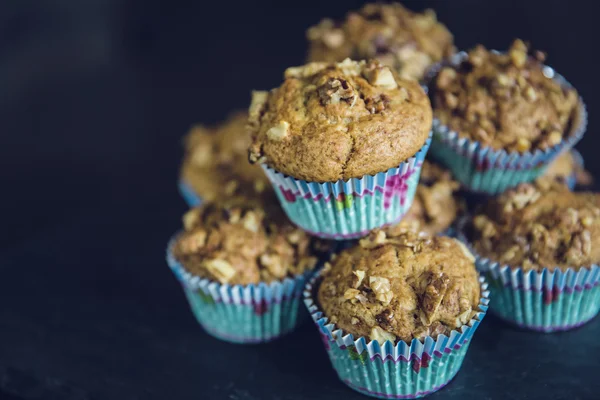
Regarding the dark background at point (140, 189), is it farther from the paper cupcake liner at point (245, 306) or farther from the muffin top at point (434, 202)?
the muffin top at point (434, 202)

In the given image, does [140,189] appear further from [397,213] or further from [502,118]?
[502,118]

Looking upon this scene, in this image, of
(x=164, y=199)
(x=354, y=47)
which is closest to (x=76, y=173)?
(x=164, y=199)

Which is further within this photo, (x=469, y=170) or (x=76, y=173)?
(x=76, y=173)

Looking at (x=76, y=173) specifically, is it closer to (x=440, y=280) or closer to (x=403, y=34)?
(x=403, y=34)

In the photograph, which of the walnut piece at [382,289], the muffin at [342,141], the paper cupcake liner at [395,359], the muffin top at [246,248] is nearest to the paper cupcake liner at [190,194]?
the muffin top at [246,248]

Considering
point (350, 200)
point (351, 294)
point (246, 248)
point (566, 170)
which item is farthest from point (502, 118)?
point (246, 248)

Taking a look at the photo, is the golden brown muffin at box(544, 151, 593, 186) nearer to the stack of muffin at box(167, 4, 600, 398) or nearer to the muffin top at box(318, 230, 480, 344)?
the stack of muffin at box(167, 4, 600, 398)

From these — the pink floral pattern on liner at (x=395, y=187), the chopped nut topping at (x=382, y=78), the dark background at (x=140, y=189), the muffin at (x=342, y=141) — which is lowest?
the dark background at (x=140, y=189)
